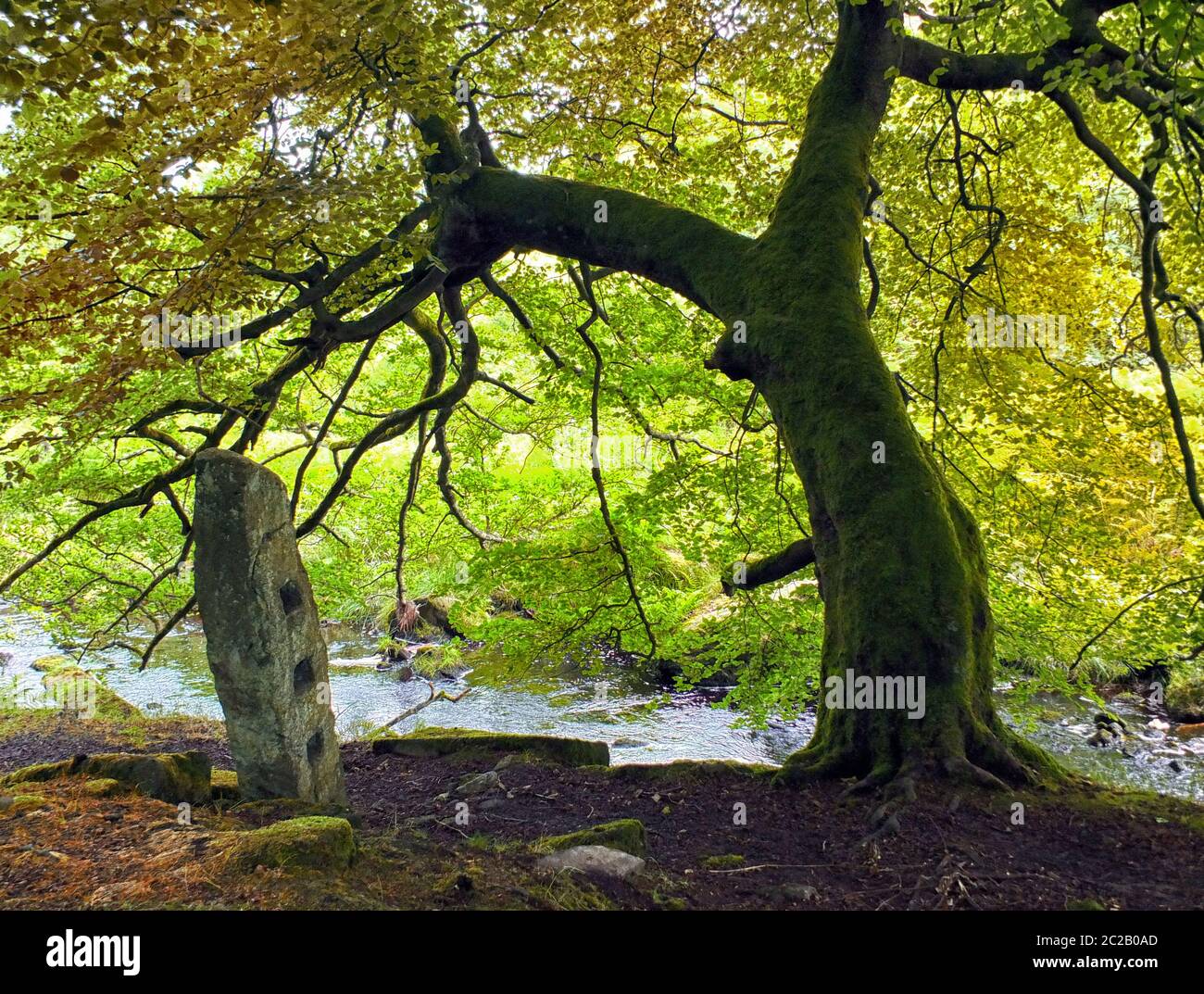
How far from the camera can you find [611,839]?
345 centimetres

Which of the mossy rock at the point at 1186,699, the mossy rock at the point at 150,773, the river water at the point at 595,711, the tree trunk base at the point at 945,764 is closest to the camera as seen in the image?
the tree trunk base at the point at 945,764

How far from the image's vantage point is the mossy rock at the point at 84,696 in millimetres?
11359

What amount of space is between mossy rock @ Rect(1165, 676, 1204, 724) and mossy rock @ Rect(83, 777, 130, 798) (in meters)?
12.7

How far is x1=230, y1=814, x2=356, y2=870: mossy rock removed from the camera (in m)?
3.04

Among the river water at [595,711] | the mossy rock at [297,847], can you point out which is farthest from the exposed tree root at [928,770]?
the river water at [595,711]

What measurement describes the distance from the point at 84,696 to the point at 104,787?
30.1ft

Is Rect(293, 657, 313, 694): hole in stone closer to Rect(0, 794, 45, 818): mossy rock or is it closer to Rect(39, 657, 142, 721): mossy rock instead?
Rect(0, 794, 45, 818): mossy rock

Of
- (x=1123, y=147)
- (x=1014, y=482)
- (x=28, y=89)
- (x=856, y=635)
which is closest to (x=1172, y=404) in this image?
(x=856, y=635)

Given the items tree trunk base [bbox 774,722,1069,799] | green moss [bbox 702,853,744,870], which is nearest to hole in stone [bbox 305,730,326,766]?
green moss [bbox 702,853,744,870]

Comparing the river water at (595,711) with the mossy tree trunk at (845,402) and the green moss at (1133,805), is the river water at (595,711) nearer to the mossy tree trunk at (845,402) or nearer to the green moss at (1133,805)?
the mossy tree trunk at (845,402)

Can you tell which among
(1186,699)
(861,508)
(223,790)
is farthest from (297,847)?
(1186,699)

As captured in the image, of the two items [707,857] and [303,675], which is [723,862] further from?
[303,675]

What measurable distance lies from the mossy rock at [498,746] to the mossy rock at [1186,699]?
30.9 ft
